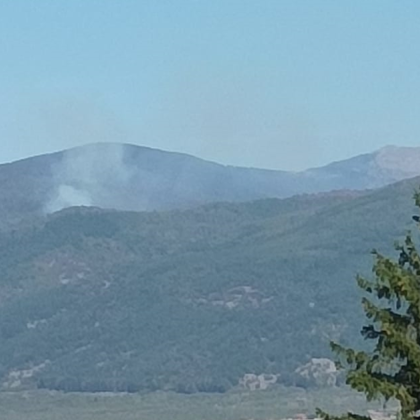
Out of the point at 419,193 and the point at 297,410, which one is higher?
the point at 419,193

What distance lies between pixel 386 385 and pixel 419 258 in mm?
1663

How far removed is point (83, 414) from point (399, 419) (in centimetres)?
17222

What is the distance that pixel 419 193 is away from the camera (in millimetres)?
25125

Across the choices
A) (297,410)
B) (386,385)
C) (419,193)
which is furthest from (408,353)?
(297,410)

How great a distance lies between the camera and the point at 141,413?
191000 millimetres

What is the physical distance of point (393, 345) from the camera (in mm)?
23734

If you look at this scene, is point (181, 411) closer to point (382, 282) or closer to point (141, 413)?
point (141, 413)

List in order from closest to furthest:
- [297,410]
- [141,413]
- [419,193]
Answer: [419,193] → [297,410] → [141,413]

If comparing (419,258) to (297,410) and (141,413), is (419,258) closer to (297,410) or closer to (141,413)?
(297,410)

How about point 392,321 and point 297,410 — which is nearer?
point 392,321

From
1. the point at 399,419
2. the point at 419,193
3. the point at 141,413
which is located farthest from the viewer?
the point at 141,413

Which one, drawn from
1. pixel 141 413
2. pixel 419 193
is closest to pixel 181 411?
pixel 141 413

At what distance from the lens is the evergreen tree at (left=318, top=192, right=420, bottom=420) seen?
23.5m

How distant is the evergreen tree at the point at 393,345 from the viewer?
23500mm
